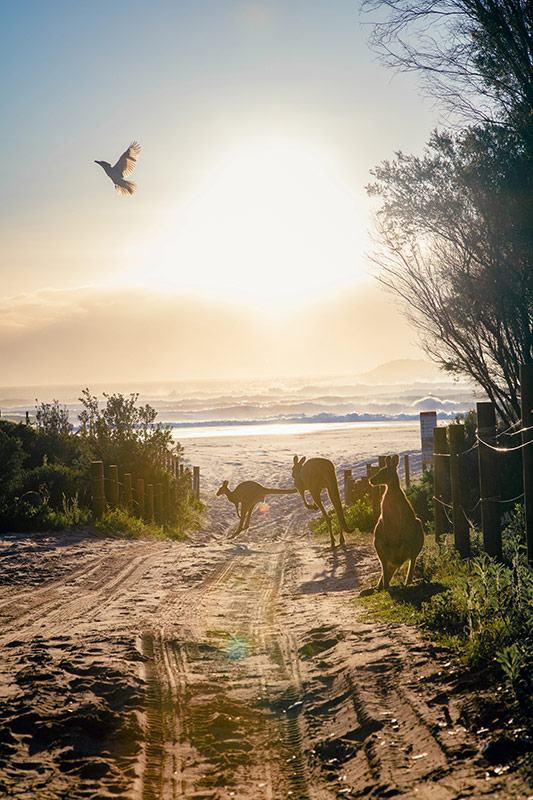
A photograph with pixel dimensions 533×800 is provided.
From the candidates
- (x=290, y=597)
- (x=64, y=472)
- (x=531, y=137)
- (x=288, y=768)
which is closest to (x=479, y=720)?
(x=288, y=768)

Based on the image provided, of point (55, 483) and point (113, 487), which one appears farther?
point (113, 487)

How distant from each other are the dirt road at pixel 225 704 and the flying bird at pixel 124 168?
7.84m

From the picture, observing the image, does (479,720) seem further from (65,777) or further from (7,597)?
(7,597)

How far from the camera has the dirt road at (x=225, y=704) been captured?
11.6 ft

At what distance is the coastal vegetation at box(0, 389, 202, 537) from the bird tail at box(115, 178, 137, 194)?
577cm

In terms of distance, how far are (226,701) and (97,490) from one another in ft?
36.2

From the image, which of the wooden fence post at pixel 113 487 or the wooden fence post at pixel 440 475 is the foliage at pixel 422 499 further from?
the wooden fence post at pixel 113 487

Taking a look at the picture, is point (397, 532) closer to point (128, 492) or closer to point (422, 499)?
point (422, 499)

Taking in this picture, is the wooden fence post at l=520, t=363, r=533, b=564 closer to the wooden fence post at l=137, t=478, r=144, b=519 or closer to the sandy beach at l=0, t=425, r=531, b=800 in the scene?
the sandy beach at l=0, t=425, r=531, b=800

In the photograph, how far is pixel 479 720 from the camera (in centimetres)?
370

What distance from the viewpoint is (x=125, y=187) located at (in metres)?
12.6

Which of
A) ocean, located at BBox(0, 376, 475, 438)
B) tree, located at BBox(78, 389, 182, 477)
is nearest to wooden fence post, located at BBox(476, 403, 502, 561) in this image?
tree, located at BBox(78, 389, 182, 477)

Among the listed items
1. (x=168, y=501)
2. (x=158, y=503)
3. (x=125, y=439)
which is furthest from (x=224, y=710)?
(x=125, y=439)

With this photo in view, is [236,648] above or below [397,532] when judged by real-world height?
below
